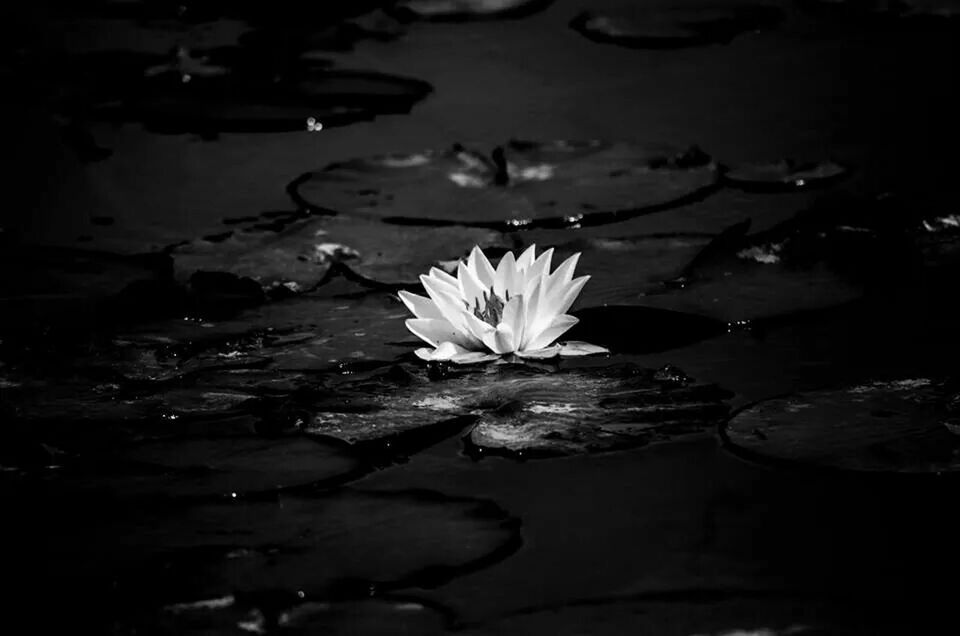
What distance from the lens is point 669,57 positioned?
3664mm

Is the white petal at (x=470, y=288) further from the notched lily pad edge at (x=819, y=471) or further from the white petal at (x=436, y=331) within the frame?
the notched lily pad edge at (x=819, y=471)

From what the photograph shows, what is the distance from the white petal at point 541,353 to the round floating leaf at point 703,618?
64cm

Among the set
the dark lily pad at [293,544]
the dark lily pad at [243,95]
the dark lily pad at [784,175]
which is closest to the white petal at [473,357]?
the dark lily pad at [293,544]

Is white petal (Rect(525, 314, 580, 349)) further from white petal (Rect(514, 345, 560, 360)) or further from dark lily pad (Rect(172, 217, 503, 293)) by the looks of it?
dark lily pad (Rect(172, 217, 503, 293))

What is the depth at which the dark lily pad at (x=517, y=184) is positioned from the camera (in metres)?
2.65

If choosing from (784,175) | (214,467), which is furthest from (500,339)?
(784,175)

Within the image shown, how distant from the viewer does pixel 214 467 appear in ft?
5.77

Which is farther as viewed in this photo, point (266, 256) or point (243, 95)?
point (243, 95)

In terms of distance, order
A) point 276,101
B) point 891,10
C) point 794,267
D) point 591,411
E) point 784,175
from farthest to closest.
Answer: point 891,10 → point 276,101 → point 784,175 → point 794,267 → point 591,411

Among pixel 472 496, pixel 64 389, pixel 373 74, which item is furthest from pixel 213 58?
pixel 472 496

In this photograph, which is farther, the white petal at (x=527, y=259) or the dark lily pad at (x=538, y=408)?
the white petal at (x=527, y=259)

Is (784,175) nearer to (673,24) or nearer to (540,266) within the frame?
(540,266)

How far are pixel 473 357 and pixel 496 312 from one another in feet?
0.30

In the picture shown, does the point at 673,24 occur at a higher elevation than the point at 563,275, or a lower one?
higher
